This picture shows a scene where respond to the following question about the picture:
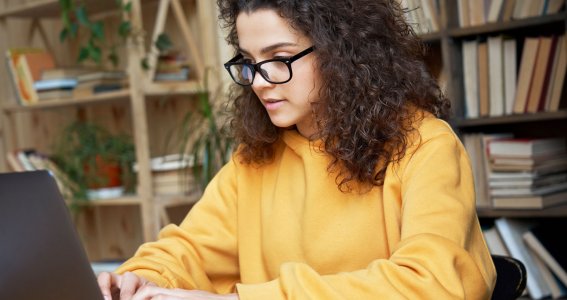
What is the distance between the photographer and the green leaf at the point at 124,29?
3.16m

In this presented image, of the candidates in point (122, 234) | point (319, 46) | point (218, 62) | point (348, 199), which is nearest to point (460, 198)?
point (348, 199)

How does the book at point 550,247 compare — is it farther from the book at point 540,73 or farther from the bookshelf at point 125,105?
the bookshelf at point 125,105

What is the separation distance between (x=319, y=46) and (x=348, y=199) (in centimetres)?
26

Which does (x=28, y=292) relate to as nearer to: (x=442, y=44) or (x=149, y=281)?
(x=149, y=281)

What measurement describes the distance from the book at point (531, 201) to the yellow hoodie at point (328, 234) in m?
1.53

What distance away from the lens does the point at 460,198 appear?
1.21 m

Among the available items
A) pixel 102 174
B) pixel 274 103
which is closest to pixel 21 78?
pixel 102 174

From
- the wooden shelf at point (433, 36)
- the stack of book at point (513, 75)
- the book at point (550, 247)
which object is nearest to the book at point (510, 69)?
the stack of book at point (513, 75)

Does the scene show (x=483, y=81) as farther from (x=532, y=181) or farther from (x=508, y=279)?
(x=508, y=279)

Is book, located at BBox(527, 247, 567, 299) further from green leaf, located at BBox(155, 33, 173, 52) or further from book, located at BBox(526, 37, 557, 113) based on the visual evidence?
green leaf, located at BBox(155, 33, 173, 52)

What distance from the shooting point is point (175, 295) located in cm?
114

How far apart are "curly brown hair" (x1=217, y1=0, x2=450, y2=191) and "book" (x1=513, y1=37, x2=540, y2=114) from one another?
1.49m

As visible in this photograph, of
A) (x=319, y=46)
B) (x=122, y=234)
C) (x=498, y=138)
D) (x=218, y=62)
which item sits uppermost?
(x=319, y=46)

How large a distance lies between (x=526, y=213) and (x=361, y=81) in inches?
66.4
